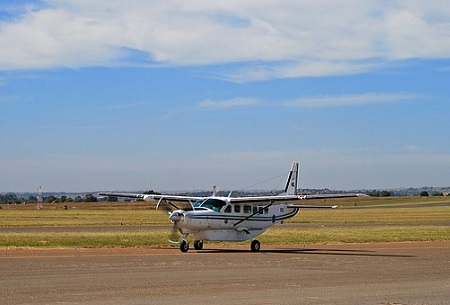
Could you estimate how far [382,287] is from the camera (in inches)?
848

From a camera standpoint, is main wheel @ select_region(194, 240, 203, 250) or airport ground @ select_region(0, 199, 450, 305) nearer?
airport ground @ select_region(0, 199, 450, 305)

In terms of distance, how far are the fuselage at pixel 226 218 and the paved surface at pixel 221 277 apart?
164 cm

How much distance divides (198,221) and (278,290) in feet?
54.4

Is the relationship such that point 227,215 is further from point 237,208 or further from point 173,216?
point 173,216

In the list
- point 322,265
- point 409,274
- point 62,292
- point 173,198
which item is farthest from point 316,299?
point 173,198

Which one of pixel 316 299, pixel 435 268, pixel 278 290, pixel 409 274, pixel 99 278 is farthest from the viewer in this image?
pixel 435 268

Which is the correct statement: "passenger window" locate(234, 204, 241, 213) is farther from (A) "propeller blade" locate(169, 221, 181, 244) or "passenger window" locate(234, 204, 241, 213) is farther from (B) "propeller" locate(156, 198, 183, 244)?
(A) "propeller blade" locate(169, 221, 181, 244)

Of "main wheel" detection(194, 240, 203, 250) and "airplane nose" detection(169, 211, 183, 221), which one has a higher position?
"airplane nose" detection(169, 211, 183, 221)

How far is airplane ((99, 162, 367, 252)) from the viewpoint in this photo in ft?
121

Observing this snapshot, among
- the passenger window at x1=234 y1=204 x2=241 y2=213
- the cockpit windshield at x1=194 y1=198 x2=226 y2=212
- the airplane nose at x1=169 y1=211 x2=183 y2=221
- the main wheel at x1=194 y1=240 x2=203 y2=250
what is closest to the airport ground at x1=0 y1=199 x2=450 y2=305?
the main wheel at x1=194 y1=240 x2=203 y2=250

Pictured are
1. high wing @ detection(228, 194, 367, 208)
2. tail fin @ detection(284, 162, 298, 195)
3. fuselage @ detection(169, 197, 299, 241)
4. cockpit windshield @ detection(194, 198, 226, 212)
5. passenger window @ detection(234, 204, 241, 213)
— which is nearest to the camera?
fuselage @ detection(169, 197, 299, 241)

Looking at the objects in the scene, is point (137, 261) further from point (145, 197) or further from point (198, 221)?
point (145, 197)

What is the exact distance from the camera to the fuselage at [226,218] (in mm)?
36688

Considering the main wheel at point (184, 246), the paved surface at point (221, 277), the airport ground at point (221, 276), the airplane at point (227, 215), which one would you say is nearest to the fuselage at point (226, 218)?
the airplane at point (227, 215)
